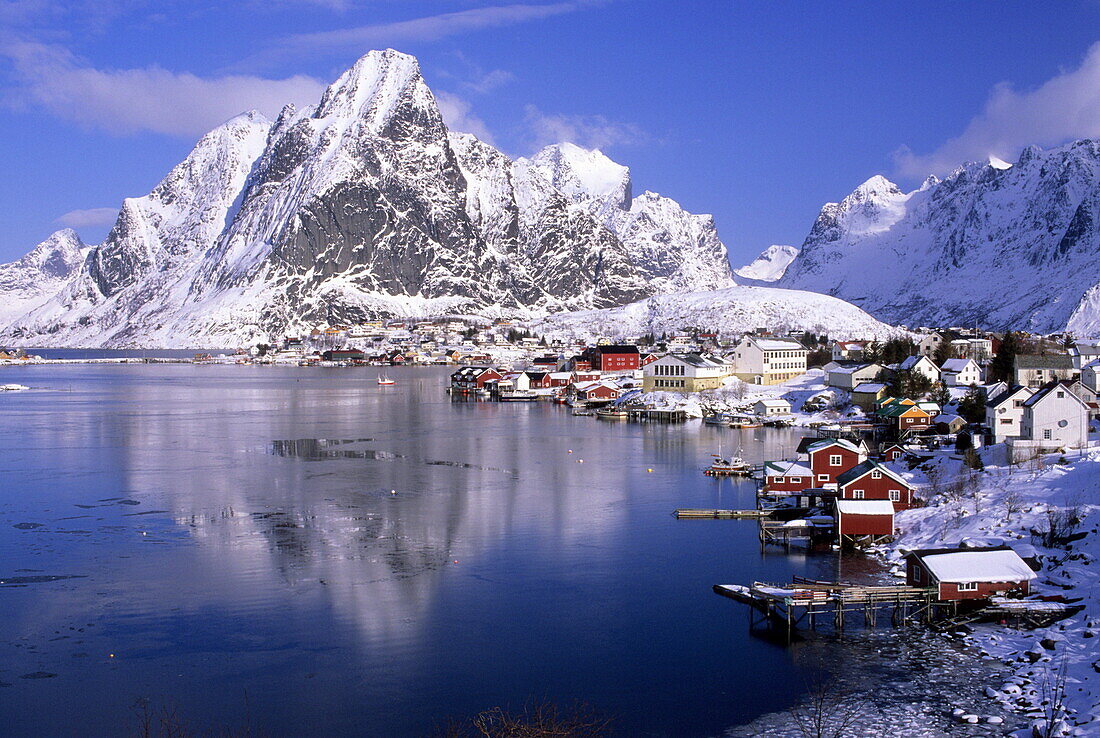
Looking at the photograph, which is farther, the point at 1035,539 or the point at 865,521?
the point at 865,521

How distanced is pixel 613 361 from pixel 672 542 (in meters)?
56.4

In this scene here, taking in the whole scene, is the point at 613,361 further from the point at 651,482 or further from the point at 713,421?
the point at 651,482

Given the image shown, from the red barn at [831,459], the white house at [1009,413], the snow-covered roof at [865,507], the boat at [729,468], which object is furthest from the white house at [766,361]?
the snow-covered roof at [865,507]

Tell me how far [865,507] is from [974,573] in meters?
5.28

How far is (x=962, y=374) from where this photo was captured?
2058 inches

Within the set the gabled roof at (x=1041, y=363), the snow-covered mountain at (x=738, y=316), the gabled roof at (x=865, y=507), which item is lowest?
the gabled roof at (x=865, y=507)

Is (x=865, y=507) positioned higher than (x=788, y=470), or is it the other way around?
(x=788, y=470)

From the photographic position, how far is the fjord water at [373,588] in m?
14.4

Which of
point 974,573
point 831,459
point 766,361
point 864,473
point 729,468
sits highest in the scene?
point 766,361

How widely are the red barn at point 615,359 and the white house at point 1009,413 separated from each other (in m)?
47.2

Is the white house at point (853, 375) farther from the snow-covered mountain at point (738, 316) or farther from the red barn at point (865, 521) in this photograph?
the snow-covered mountain at point (738, 316)

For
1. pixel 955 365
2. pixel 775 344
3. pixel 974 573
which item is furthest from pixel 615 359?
pixel 974 573

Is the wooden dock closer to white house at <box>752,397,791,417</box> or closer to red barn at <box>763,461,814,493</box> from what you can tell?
red barn at <box>763,461,814,493</box>

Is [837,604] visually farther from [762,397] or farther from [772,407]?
[762,397]
